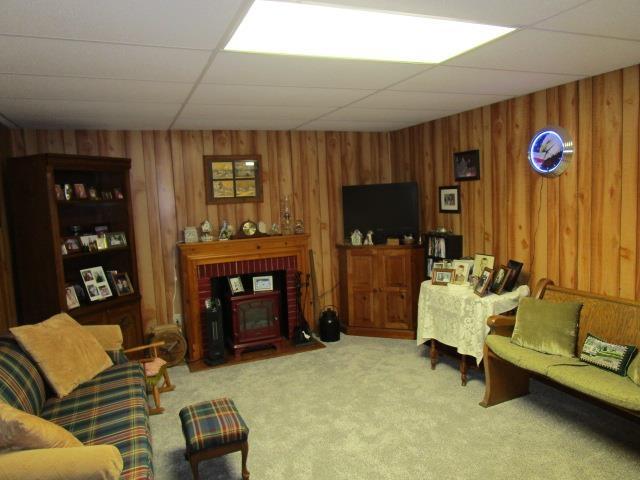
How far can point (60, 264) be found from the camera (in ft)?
12.1

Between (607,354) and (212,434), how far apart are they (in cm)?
238

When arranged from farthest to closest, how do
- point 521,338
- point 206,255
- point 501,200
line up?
point 206,255 → point 501,200 → point 521,338

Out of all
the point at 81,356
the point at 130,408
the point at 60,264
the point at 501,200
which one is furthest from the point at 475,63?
the point at 60,264

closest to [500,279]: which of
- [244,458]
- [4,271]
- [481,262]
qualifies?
[481,262]

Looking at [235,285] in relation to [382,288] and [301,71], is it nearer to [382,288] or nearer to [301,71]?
[382,288]

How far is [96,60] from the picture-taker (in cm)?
227

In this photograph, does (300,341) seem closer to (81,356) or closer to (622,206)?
A: (81,356)

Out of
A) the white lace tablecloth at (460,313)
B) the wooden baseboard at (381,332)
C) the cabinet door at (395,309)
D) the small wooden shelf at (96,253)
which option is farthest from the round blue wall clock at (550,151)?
the small wooden shelf at (96,253)

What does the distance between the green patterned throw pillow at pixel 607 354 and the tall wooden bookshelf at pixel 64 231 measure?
146 inches

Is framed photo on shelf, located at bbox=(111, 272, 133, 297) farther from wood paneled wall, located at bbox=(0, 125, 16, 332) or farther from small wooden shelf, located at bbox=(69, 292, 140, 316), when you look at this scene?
wood paneled wall, located at bbox=(0, 125, 16, 332)

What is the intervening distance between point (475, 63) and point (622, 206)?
1448mm

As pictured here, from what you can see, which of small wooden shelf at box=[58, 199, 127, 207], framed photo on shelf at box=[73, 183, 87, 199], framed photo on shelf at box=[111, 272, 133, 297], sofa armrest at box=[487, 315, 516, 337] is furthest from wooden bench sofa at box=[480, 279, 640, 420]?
framed photo on shelf at box=[73, 183, 87, 199]

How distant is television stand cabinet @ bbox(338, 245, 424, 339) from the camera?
16.1ft

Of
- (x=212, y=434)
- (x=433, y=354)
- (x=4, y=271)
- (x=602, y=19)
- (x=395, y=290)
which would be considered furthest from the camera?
(x=395, y=290)
